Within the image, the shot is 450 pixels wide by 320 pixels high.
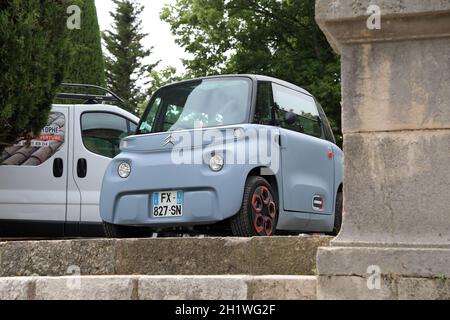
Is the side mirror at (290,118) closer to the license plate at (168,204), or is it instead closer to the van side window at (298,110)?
the van side window at (298,110)

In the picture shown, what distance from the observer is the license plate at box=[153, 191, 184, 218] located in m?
6.42

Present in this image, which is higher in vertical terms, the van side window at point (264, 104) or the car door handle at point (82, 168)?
the van side window at point (264, 104)

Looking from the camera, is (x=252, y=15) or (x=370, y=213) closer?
(x=370, y=213)

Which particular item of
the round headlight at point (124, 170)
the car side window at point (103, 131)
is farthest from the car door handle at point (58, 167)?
the round headlight at point (124, 170)

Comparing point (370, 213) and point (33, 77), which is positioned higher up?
point (33, 77)

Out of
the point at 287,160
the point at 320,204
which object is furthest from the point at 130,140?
the point at 320,204

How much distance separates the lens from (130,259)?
4.65 meters

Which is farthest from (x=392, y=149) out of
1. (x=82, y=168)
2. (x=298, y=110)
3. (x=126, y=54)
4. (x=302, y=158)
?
(x=126, y=54)

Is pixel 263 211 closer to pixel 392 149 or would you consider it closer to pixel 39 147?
pixel 392 149

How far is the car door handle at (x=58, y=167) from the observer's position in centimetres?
930

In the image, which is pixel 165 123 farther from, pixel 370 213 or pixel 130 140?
pixel 370 213

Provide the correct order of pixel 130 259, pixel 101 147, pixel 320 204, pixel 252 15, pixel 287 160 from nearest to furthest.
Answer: pixel 130 259, pixel 287 160, pixel 320 204, pixel 101 147, pixel 252 15

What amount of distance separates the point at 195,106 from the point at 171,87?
1.80 ft

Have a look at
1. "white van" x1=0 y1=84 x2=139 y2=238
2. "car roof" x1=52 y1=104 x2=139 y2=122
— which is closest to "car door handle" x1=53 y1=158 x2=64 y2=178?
"white van" x1=0 y1=84 x2=139 y2=238
